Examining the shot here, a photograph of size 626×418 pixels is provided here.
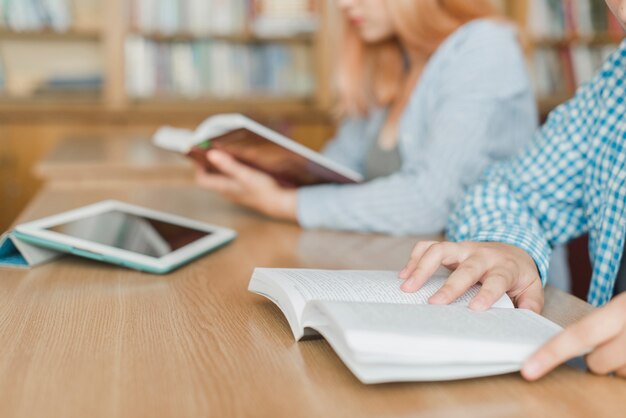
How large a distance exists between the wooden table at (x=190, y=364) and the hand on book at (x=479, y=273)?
0.04 meters

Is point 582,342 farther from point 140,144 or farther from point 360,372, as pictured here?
point 140,144

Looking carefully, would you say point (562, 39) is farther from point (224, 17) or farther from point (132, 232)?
point (132, 232)

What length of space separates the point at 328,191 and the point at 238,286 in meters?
0.45

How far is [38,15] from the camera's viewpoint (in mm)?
3328

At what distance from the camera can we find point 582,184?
1.10m

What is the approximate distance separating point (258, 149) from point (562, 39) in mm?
2830

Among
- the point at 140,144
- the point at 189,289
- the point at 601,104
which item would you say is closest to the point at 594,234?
the point at 601,104

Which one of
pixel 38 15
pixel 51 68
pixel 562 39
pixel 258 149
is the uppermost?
pixel 258 149

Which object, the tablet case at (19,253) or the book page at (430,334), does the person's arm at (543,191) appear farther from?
the tablet case at (19,253)

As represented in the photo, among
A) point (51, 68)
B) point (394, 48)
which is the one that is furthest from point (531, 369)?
point (51, 68)

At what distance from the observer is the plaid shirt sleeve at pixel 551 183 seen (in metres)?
1.07

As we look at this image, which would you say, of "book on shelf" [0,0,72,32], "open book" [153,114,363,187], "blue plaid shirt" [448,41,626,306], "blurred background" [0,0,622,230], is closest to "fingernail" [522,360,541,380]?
"blue plaid shirt" [448,41,626,306]

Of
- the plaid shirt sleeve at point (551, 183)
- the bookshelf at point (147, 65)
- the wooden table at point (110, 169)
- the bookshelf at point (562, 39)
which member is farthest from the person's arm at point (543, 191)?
the bookshelf at point (562, 39)

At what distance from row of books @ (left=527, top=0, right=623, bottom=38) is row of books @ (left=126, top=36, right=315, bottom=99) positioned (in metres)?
1.14
